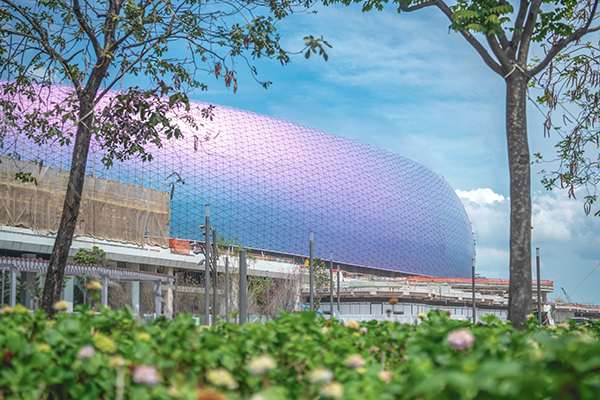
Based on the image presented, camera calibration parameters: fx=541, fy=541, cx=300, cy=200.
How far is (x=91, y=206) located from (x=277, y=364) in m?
38.2

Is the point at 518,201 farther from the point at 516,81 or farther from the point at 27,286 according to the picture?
the point at 27,286

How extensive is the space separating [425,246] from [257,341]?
98661 millimetres

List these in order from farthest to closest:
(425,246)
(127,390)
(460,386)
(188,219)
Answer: (425,246) → (188,219) → (127,390) → (460,386)

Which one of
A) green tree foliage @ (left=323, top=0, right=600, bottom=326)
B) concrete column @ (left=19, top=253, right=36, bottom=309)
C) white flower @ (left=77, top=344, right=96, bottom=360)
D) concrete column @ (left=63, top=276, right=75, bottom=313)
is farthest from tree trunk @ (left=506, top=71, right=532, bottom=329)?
concrete column @ (left=63, top=276, right=75, bottom=313)

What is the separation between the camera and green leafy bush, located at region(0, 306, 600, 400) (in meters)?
2.31

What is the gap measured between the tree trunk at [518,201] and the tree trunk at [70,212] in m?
6.76

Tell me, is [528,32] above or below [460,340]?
above

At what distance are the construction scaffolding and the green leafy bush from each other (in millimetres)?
28722

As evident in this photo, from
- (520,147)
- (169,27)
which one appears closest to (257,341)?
(520,147)

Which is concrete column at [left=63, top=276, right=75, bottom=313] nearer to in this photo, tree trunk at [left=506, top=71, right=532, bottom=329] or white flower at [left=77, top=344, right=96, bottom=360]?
tree trunk at [left=506, top=71, right=532, bottom=329]

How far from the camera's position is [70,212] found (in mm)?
9172

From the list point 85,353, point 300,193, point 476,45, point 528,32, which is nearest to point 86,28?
point 476,45

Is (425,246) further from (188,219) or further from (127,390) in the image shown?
(127,390)

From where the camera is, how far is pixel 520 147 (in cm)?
814
